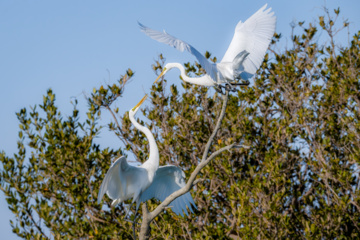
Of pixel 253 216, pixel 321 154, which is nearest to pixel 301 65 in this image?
pixel 321 154

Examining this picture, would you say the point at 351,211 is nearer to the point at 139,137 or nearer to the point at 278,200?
the point at 278,200

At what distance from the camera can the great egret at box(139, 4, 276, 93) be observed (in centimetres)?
681

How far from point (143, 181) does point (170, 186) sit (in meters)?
0.79

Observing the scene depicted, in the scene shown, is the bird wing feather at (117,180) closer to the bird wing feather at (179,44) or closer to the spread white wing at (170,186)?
the spread white wing at (170,186)

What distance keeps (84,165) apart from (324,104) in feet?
13.9

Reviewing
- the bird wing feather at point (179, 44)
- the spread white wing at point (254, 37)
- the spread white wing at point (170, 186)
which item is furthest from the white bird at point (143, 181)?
the spread white wing at point (254, 37)

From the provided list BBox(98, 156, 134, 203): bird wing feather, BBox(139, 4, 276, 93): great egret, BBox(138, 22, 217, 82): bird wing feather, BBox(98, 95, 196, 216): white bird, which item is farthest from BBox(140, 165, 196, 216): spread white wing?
BBox(138, 22, 217, 82): bird wing feather

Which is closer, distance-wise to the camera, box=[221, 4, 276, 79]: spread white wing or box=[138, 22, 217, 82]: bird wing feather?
box=[138, 22, 217, 82]: bird wing feather

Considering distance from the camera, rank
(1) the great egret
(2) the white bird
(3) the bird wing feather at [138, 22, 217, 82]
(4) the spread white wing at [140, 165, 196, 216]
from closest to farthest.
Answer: (3) the bird wing feather at [138, 22, 217, 82], (1) the great egret, (2) the white bird, (4) the spread white wing at [140, 165, 196, 216]

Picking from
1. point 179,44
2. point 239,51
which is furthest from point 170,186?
point 179,44

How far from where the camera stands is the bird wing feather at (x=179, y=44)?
6625 mm

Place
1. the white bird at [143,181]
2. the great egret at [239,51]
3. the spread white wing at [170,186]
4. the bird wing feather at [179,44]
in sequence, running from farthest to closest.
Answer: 1. the spread white wing at [170,186]
2. the white bird at [143,181]
3. the great egret at [239,51]
4. the bird wing feather at [179,44]

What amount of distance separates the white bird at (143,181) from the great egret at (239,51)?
1.22 m

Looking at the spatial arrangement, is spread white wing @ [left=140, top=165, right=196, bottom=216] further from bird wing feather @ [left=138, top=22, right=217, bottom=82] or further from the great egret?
bird wing feather @ [left=138, top=22, right=217, bottom=82]
